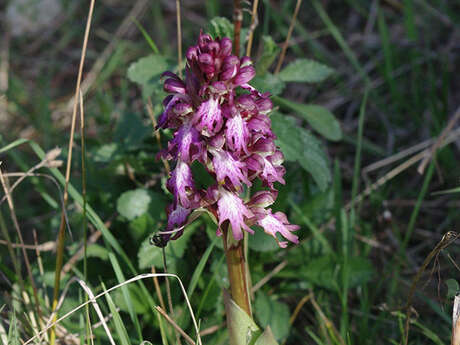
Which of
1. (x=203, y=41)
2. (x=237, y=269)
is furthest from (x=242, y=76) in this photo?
(x=237, y=269)

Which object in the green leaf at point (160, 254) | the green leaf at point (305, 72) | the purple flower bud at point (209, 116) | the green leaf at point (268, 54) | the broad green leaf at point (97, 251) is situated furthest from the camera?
the green leaf at point (305, 72)

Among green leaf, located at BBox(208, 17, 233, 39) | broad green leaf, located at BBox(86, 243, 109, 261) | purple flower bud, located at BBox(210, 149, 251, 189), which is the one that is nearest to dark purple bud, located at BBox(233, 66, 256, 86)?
purple flower bud, located at BBox(210, 149, 251, 189)

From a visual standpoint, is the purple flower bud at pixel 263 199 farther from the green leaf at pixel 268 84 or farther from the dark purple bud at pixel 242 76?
the green leaf at pixel 268 84

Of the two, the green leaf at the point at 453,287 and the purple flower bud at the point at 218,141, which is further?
the green leaf at the point at 453,287

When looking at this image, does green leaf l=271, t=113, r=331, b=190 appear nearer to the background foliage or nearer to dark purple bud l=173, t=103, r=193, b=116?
the background foliage

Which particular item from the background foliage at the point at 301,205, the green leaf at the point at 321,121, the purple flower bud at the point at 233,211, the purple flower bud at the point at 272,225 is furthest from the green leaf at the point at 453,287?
the green leaf at the point at 321,121
